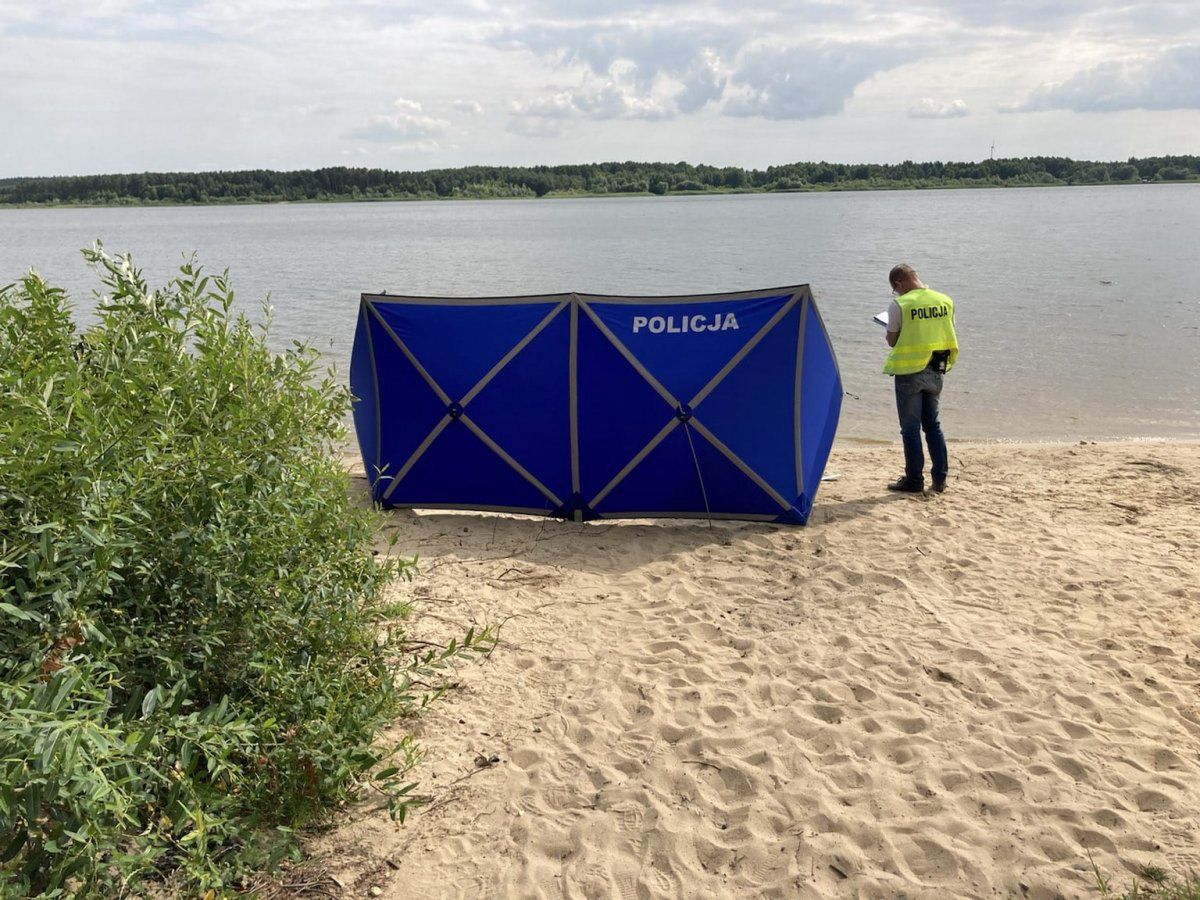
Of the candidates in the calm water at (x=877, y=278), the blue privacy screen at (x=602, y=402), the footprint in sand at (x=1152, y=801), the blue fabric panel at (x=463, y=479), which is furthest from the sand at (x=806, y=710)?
the calm water at (x=877, y=278)

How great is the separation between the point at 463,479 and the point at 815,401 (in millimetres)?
3182

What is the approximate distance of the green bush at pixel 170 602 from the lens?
3201 mm

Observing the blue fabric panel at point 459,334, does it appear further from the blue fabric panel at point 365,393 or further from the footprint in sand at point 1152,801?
the footprint in sand at point 1152,801

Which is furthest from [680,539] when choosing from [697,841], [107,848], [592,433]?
[107,848]

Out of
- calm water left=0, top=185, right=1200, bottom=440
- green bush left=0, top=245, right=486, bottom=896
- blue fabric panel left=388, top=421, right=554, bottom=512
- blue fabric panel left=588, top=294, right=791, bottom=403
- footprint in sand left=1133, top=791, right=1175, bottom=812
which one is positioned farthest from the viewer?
calm water left=0, top=185, right=1200, bottom=440

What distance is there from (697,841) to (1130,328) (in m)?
22.7

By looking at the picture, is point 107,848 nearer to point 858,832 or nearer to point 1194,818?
point 858,832

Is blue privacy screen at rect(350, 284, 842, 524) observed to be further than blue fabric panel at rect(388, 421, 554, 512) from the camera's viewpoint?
No

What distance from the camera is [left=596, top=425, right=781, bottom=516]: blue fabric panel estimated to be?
8305 millimetres

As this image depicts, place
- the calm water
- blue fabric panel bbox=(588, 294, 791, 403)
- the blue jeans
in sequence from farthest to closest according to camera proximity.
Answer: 1. the calm water
2. the blue jeans
3. blue fabric panel bbox=(588, 294, 791, 403)

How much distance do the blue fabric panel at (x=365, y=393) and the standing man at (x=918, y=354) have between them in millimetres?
4670

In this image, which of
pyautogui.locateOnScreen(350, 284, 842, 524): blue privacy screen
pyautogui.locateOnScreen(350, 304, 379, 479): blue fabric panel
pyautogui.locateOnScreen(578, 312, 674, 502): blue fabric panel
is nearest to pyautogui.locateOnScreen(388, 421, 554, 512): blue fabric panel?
pyautogui.locateOnScreen(350, 284, 842, 524): blue privacy screen

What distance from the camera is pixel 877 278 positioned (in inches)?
1331

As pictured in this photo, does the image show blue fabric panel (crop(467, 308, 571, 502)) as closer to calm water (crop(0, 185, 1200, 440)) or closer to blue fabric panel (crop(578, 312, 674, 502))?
blue fabric panel (crop(578, 312, 674, 502))
